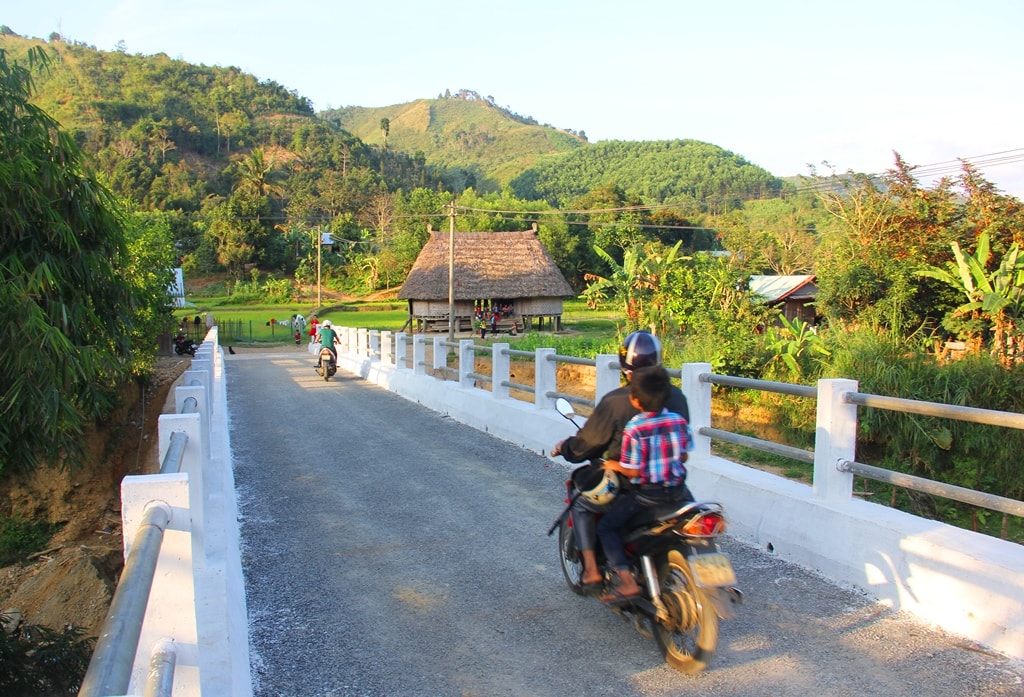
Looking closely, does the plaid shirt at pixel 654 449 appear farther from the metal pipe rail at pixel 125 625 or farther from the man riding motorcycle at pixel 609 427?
the metal pipe rail at pixel 125 625

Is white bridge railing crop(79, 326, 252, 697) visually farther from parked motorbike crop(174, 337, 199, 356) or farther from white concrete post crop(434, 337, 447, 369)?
parked motorbike crop(174, 337, 199, 356)

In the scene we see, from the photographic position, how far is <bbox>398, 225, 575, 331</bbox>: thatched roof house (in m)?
47.4

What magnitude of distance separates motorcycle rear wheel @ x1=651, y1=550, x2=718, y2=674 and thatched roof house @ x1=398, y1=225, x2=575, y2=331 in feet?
140

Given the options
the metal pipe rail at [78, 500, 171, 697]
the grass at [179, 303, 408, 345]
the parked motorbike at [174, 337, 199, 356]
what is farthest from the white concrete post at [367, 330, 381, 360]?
the metal pipe rail at [78, 500, 171, 697]

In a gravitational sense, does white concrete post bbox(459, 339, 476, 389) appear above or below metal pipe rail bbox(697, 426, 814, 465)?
below

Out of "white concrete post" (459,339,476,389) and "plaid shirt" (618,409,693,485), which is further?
"white concrete post" (459,339,476,389)

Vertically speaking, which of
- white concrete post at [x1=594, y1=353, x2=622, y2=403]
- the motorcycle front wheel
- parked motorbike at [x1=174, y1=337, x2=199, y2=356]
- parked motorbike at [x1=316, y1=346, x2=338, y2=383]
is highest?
white concrete post at [x1=594, y1=353, x2=622, y2=403]

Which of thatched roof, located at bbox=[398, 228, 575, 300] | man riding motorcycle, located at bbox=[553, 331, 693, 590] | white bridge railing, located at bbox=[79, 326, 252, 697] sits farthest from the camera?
thatched roof, located at bbox=[398, 228, 575, 300]

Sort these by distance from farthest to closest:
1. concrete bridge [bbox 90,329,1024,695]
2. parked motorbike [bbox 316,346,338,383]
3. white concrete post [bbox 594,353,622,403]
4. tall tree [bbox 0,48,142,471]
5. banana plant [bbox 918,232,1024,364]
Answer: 1. parked motorbike [bbox 316,346,338,383]
2. banana plant [bbox 918,232,1024,364]
3. white concrete post [bbox 594,353,622,403]
4. tall tree [bbox 0,48,142,471]
5. concrete bridge [bbox 90,329,1024,695]

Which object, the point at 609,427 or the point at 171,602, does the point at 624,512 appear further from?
the point at 171,602

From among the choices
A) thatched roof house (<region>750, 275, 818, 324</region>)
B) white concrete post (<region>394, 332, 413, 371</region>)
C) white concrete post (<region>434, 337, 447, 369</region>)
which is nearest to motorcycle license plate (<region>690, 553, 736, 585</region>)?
white concrete post (<region>434, 337, 447, 369</region>)

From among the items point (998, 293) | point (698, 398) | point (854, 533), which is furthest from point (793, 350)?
point (854, 533)

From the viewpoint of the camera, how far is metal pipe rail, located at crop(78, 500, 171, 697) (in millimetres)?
Answer: 1707

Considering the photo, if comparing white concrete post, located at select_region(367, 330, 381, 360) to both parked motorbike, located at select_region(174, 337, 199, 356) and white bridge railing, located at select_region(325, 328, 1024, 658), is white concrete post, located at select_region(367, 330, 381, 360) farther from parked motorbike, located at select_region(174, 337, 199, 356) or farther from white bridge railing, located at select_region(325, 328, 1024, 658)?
parked motorbike, located at select_region(174, 337, 199, 356)
